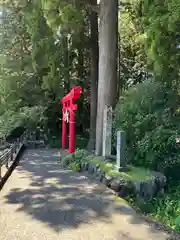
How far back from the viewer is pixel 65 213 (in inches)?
186

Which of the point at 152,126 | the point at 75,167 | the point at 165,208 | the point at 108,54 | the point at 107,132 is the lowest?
the point at 165,208

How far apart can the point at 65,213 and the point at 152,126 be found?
12.0 ft

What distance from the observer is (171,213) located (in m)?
5.06

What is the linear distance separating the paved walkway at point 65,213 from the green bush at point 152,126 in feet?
5.17

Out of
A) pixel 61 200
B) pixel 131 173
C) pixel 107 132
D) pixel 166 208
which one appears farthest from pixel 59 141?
pixel 166 208

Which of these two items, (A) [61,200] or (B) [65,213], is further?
(A) [61,200]

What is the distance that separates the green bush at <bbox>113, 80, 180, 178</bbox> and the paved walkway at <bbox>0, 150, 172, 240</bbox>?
1576mm

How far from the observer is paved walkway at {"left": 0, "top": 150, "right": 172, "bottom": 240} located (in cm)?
393

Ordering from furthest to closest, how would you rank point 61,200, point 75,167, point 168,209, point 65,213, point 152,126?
point 75,167 → point 152,126 → point 61,200 → point 168,209 → point 65,213

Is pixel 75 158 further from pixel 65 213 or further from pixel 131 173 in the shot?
pixel 65 213

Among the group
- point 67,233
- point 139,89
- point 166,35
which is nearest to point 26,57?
point 139,89

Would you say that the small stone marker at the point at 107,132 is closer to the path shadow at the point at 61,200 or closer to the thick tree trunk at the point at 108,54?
the path shadow at the point at 61,200

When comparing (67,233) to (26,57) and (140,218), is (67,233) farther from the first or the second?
(26,57)

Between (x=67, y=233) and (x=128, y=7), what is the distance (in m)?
10.3
